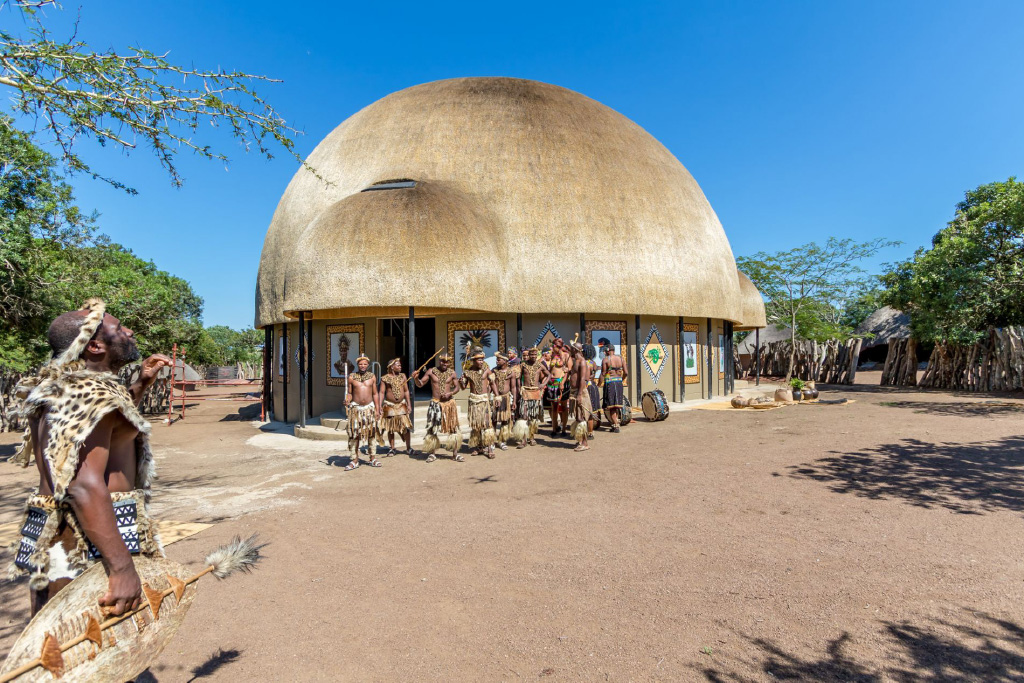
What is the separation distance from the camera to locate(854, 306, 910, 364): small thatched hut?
1373 inches

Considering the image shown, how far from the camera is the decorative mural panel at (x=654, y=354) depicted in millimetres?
16375

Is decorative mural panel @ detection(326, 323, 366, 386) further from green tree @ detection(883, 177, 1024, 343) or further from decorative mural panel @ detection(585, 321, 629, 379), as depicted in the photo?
green tree @ detection(883, 177, 1024, 343)

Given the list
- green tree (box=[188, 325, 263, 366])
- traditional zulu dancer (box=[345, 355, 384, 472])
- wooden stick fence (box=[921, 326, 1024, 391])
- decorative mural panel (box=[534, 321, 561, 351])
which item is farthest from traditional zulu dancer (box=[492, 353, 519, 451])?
green tree (box=[188, 325, 263, 366])

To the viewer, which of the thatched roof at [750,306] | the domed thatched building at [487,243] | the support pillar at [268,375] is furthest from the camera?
the thatched roof at [750,306]

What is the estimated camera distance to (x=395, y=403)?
9.52 meters

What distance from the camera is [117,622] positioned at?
2.07 metres

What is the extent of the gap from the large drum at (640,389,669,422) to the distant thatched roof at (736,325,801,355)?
89.2 feet

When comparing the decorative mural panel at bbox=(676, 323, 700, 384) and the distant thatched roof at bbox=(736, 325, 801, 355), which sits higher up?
the distant thatched roof at bbox=(736, 325, 801, 355)

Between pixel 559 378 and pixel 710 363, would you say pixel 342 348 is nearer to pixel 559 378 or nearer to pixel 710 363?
pixel 559 378

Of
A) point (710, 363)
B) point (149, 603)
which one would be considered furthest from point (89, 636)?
point (710, 363)

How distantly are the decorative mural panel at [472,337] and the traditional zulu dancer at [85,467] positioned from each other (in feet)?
39.5

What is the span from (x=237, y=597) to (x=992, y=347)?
79.9 ft

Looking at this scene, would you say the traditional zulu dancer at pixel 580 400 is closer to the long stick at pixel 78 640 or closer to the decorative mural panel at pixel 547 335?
the decorative mural panel at pixel 547 335

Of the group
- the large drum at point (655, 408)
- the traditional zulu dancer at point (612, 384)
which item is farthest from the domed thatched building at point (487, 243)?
the traditional zulu dancer at point (612, 384)
